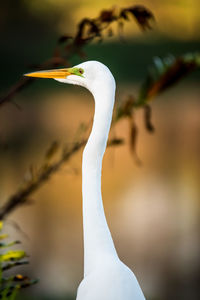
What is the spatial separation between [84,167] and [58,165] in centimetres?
42

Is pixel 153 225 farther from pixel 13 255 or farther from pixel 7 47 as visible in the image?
pixel 13 255

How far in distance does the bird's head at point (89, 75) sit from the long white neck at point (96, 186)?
2 cm

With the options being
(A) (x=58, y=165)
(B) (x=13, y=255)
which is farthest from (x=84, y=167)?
(A) (x=58, y=165)

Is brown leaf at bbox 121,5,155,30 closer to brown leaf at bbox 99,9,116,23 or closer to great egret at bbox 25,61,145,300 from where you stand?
brown leaf at bbox 99,9,116,23

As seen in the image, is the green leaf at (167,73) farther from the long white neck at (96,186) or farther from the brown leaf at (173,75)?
the long white neck at (96,186)

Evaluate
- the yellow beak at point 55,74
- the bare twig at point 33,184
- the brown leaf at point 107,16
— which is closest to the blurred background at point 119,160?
the bare twig at point 33,184

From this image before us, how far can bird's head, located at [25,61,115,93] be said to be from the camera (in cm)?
94

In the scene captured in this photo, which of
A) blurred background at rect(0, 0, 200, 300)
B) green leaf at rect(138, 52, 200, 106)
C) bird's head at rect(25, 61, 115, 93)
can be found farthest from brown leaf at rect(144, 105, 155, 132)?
blurred background at rect(0, 0, 200, 300)

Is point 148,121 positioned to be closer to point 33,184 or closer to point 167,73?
point 167,73

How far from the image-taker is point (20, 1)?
2.88 m

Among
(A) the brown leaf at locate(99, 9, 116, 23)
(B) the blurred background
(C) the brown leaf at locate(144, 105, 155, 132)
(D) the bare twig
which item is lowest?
(B) the blurred background

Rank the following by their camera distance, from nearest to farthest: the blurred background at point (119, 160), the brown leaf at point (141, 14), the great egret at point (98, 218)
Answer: the great egret at point (98, 218) → the brown leaf at point (141, 14) → the blurred background at point (119, 160)

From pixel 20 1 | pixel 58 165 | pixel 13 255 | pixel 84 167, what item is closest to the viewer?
pixel 84 167

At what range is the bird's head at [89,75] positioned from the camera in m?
0.94
